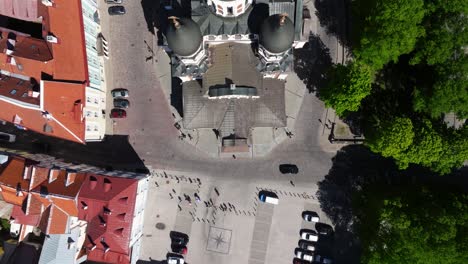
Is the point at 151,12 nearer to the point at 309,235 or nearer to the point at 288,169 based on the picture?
the point at 288,169

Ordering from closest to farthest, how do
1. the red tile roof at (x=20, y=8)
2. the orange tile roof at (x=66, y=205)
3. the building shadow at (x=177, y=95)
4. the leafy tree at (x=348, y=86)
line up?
the leafy tree at (x=348, y=86) < the orange tile roof at (x=66, y=205) < the red tile roof at (x=20, y=8) < the building shadow at (x=177, y=95)

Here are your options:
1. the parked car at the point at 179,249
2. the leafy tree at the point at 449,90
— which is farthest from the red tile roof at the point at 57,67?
the leafy tree at the point at 449,90

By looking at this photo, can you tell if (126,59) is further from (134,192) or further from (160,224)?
(160,224)

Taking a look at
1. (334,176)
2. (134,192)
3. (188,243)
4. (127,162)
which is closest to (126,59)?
(127,162)

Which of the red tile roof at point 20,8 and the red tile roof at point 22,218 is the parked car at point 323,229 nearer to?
the red tile roof at point 22,218

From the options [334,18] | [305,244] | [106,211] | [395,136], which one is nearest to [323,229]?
[305,244]

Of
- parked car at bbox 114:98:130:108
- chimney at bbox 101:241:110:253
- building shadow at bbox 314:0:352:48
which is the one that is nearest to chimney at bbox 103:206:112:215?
chimney at bbox 101:241:110:253

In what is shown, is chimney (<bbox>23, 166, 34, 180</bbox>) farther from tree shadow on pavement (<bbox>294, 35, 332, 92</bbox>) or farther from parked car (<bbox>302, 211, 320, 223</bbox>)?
tree shadow on pavement (<bbox>294, 35, 332, 92</bbox>)
